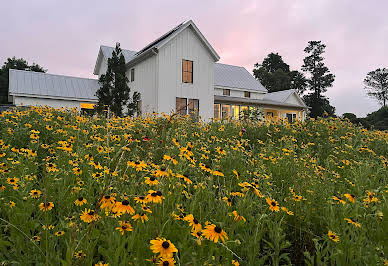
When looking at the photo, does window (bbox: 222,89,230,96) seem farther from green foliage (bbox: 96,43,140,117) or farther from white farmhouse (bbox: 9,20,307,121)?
green foliage (bbox: 96,43,140,117)

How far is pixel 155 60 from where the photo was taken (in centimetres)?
1700

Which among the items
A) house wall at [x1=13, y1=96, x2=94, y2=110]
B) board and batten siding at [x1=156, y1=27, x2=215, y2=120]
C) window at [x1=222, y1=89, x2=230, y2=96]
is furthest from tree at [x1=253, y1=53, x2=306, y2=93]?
house wall at [x1=13, y1=96, x2=94, y2=110]

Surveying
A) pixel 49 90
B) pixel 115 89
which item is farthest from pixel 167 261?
pixel 49 90

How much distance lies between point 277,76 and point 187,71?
43330 millimetres

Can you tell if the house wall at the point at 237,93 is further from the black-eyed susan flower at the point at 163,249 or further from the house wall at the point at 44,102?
the black-eyed susan flower at the point at 163,249

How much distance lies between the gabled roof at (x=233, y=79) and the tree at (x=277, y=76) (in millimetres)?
28006

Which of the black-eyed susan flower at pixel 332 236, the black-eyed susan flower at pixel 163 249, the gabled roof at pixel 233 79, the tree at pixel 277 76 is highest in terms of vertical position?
the tree at pixel 277 76

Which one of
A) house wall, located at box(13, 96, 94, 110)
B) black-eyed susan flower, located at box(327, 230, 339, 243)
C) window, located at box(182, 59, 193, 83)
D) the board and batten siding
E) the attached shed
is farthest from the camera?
the attached shed

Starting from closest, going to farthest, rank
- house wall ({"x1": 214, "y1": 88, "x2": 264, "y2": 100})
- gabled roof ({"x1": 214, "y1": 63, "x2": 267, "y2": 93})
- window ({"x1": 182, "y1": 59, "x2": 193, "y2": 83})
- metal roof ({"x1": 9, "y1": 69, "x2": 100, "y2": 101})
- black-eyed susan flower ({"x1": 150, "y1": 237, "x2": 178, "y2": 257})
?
black-eyed susan flower ({"x1": 150, "y1": 237, "x2": 178, "y2": 257})
window ({"x1": 182, "y1": 59, "x2": 193, "y2": 83})
metal roof ({"x1": 9, "y1": 69, "x2": 100, "y2": 101})
house wall ({"x1": 214, "y1": 88, "x2": 264, "y2": 100})
gabled roof ({"x1": 214, "y1": 63, "x2": 267, "y2": 93})

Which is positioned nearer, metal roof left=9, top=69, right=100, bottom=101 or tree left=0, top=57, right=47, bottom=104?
metal roof left=9, top=69, right=100, bottom=101

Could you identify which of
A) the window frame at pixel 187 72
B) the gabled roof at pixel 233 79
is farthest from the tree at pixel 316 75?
the window frame at pixel 187 72

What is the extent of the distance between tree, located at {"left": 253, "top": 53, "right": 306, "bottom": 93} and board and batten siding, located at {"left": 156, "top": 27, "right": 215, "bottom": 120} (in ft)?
133

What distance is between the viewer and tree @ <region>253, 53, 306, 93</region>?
56.2m

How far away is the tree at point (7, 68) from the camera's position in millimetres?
38125
